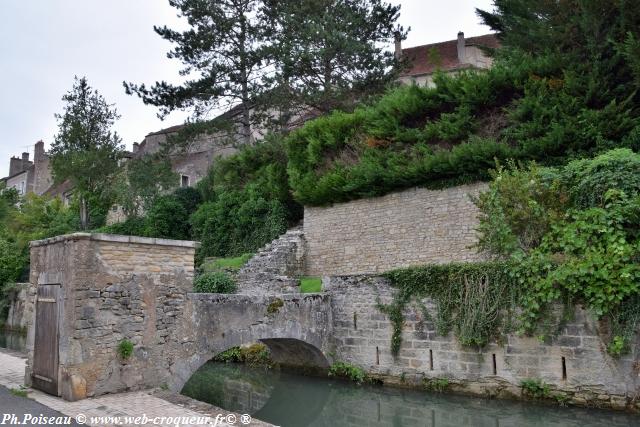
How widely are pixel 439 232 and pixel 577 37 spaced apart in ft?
23.3

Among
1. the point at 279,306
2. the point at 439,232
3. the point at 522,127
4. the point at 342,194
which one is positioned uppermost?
the point at 522,127

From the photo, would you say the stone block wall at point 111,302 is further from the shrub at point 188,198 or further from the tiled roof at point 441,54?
the tiled roof at point 441,54

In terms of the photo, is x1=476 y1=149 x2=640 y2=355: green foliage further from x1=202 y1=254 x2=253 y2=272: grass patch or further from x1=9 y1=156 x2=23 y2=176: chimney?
x1=9 y1=156 x2=23 y2=176: chimney

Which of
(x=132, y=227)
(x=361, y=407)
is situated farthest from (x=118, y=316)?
(x=132, y=227)

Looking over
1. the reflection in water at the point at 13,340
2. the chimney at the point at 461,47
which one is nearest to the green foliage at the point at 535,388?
the reflection in water at the point at 13,340

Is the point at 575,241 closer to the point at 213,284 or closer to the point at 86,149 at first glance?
the point at 213,284

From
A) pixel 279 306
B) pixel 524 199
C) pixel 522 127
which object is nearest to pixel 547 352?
pixel 524 199

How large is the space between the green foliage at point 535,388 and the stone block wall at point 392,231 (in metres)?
6.35

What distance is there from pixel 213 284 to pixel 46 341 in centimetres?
632

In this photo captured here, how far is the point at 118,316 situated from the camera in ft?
25.4

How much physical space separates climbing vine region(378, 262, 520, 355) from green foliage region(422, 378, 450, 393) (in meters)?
0.88

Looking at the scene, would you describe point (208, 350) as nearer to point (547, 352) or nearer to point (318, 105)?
point (547, 352)

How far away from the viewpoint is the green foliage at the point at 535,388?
8.95 m

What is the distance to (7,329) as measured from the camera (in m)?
22.9
